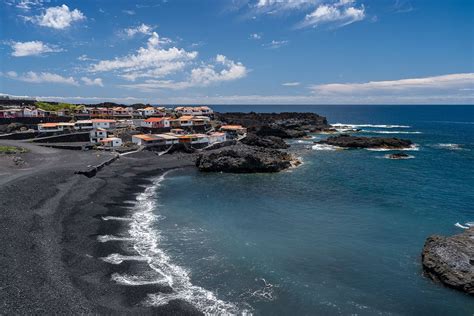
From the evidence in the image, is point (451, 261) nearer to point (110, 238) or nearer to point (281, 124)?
point (110, 238)

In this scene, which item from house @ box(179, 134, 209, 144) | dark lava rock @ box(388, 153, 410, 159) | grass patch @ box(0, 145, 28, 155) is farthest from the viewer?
house @ box(179, 134, 209, 144)

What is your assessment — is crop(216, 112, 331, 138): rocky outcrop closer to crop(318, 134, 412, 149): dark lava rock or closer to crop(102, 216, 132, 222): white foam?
crop(318, 134, 412, 149): dark lava rock

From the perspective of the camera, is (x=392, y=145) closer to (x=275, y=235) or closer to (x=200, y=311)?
(x=275, y=235)

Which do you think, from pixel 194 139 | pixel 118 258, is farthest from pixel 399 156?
pixel 118 258

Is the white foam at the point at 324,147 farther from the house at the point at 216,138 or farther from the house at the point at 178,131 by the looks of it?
the house at the point at 178,131

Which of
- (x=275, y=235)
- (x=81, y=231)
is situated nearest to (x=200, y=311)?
(x=275, y=235)

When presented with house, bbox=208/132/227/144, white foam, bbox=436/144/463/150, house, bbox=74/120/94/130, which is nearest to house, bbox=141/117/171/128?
house, bbox=74/120/94/130
